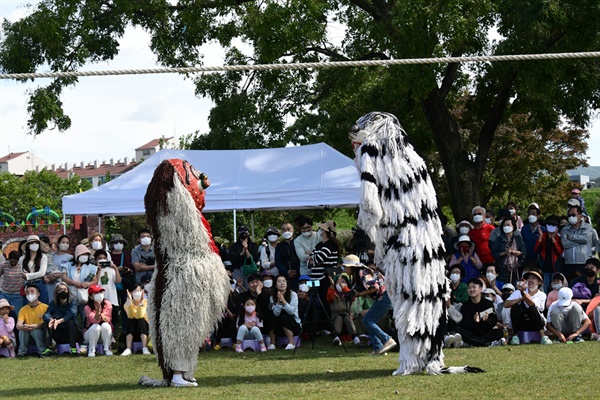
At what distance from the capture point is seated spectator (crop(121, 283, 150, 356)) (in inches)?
491

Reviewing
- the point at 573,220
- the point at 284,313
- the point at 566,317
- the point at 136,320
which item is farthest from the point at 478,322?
the point at 136,320

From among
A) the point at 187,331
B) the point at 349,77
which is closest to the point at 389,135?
the point at 187,331

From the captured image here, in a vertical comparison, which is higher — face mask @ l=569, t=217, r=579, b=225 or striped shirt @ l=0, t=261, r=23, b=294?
face mask @ l=569, t=217, r=579, b=225

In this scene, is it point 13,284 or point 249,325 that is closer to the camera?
point 249,325

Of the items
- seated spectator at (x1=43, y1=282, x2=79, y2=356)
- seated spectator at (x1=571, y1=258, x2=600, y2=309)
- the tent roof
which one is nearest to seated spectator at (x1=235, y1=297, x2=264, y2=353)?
seated spectator at (x1=43, y1=282, x2=79, y2=356)

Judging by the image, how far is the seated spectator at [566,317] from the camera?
38.6 ft

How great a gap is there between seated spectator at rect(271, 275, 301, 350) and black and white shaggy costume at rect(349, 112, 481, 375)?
387cm

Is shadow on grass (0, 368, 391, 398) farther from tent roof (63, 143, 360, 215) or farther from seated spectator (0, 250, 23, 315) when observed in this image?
tent roof (63, 143, 360, 215)

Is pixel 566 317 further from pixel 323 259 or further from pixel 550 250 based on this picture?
pixel 323 259

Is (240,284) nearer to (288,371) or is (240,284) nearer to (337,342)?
(337,342)

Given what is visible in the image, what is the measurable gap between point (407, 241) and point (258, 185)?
750cm

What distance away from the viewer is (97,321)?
40.9ft

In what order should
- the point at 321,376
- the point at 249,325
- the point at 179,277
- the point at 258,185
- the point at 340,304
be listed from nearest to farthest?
the point at 179,277, the point at 321,376, the point at 249,325, the point at 340,304, the point at 258,185

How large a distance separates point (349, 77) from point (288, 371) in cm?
1089
